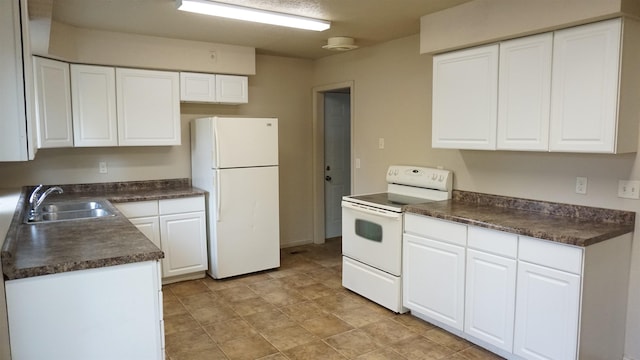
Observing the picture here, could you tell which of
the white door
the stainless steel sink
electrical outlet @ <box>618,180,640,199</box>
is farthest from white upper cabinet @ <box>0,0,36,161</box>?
the white door

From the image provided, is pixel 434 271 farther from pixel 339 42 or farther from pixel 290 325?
pixel 339 42

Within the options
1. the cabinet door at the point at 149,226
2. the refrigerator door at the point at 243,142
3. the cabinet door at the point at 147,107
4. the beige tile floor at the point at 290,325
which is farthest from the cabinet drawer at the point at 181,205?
the beige tile floor at the point at 290,325

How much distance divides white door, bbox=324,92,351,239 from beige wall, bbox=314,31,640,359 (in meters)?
0.45

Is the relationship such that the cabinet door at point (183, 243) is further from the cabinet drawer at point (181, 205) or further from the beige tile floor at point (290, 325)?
the beige tile floor at point (290, 325)

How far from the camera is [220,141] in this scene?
4.15 meters

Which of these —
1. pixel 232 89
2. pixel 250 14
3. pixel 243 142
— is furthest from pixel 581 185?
pixel 232 89

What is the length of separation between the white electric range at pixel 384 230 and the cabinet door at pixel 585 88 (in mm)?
1153

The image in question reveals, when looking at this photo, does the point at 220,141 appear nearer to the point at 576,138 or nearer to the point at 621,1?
the point at 576,138

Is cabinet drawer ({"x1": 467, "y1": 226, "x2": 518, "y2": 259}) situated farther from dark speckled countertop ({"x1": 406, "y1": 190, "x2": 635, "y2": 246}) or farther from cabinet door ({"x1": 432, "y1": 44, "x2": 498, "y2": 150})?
cabinet door ({"x1": 432, "y1": 44, "x2": 498, "y2": 150})

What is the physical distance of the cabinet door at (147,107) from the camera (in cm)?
409

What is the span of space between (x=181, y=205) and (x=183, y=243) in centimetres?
37

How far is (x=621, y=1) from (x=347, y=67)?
116 inches

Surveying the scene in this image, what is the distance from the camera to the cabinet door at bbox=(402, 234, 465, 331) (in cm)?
304

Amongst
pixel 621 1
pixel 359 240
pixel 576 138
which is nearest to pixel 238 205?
pixel 359 240
